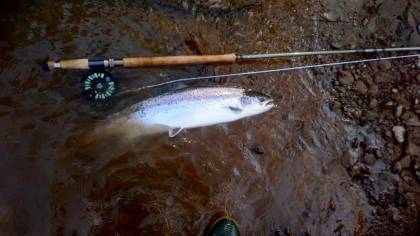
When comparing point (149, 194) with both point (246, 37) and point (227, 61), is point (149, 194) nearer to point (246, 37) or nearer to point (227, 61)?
point (227, 61)

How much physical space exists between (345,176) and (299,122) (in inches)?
32.5

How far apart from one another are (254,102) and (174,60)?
1.03m

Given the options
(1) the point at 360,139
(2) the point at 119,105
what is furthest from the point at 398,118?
(2) the point at 119,105

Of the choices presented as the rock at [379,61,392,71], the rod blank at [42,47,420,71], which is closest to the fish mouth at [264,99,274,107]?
the rod blank at [42,47,420,71]

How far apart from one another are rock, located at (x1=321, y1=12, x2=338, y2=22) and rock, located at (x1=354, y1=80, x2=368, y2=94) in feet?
2.86

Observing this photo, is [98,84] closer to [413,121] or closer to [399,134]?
[399,134]

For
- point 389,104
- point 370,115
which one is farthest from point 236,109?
point 389,104

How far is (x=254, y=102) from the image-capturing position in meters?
4.34

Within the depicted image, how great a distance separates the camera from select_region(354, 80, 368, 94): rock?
15.3 ft

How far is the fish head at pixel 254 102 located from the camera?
4316mm

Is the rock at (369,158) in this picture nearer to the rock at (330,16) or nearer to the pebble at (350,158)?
the pebble at (350,158)

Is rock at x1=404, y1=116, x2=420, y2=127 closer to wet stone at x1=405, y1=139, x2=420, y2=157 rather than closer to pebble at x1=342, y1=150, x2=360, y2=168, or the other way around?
wet stone at x1=405, y1=139, x2=420, y2=157

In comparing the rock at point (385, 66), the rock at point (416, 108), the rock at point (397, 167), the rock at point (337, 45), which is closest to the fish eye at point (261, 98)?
the rock at point (337, 45)

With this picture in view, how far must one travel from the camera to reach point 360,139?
14.9 ft
